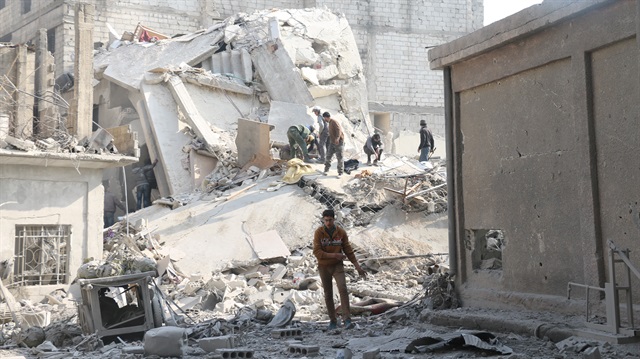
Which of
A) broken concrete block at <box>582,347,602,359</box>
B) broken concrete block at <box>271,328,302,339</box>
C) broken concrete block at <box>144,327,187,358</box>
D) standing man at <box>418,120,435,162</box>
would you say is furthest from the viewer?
standing man at <box>418,120,435,162</box>

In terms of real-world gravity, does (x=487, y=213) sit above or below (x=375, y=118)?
below

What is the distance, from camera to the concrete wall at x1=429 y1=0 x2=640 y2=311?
711 centimetres

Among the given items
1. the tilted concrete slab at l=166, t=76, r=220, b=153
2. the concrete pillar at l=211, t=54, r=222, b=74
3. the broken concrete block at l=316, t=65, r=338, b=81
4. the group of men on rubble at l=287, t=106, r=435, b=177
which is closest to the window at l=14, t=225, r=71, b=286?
the group of men on rubble at l=287, t=106, r=435, b=177

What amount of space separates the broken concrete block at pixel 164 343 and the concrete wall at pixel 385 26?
78.8 ft

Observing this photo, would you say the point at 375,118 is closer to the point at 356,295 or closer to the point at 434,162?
the point at 434,162

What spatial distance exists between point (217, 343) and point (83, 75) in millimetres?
10060

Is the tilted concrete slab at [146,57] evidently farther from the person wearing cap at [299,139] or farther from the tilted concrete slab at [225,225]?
the tilted concrete slab at [225,225]

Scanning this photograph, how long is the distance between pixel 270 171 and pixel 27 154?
655 centimetres

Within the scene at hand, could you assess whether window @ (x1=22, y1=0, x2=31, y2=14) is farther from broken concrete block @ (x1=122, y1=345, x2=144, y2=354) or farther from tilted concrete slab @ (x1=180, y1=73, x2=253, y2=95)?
broken concrete block @ (x1=122, y1=345, x2=144, y2=354)

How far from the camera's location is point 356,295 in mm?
12688

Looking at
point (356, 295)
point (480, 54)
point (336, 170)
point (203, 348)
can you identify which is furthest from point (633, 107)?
point (336, 170)

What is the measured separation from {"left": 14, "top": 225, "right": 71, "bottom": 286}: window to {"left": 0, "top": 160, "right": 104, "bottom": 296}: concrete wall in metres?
0.12

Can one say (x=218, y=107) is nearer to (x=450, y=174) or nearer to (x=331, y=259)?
(x=450, y=174)

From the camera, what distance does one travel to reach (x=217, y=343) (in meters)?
7.65
